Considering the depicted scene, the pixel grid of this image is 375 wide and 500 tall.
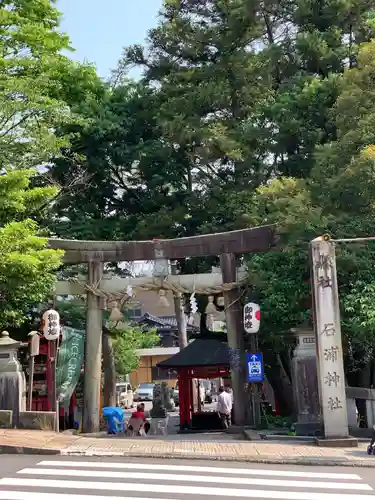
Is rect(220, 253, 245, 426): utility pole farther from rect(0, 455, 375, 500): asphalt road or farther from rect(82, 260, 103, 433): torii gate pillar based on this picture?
rect(0, 455, 375, 500): asphalt road

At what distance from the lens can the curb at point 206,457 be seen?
1145 cm

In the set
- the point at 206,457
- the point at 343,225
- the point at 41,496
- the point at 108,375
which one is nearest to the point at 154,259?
the point at 343,225

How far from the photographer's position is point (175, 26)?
26.0 meters

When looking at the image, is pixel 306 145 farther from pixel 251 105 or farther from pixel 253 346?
pixel 253 346

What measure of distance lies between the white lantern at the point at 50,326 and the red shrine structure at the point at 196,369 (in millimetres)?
6013

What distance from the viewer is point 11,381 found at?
1623 centimetres

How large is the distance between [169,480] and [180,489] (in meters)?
0.76

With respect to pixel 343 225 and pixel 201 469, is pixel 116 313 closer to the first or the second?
pixel 343 225

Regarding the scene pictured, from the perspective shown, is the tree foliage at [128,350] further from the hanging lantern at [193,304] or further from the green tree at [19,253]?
the green tree at [19,253]

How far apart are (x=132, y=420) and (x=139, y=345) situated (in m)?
36.7

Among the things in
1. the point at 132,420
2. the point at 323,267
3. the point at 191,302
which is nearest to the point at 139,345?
the point at 191,302

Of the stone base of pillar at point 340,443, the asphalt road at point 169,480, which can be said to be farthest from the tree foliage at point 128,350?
the asphalt road at point 169,480

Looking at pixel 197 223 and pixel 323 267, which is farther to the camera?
pixel 197 223

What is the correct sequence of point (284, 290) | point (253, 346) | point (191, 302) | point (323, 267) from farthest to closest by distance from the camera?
point (191, 302), point (253, 346), point (284, 290), point (323, 267)
